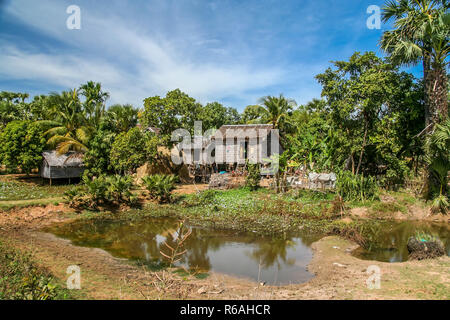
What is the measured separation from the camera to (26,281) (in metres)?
5.49

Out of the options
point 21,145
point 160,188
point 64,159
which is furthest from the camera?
point 64,159

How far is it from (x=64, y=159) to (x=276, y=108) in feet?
58.1

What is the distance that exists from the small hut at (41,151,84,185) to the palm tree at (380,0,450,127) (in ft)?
67.3

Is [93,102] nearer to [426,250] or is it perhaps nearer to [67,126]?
[67,126]

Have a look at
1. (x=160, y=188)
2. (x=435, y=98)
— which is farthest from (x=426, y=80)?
(x=160, y=188)

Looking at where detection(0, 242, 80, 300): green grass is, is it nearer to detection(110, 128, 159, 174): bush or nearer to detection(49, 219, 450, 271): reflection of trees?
detection(49, 219, 450, 271): reflection of trees

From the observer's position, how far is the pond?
849 centimetres

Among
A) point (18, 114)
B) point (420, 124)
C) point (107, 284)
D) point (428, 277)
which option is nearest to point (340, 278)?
point (428, 277)

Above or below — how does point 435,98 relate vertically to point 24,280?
above

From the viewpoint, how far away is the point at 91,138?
21.6 metres

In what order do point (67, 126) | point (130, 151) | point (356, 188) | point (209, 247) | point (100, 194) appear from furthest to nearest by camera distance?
point (67, 126)
point (130, 151)
point (100, 194)
point (356, 188)
point (209, 247)

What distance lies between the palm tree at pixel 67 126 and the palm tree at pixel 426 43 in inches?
797

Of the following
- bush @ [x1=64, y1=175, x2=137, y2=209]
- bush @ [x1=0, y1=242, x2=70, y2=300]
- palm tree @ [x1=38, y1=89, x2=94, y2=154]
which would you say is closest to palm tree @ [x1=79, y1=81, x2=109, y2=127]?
palm tree @ [x1=38, y1=89, x2=94, y2=154]
